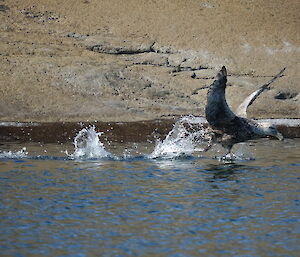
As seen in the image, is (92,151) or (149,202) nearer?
(149,202)

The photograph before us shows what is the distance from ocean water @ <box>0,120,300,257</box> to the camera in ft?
38.7

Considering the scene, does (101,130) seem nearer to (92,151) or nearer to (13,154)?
(92,151)

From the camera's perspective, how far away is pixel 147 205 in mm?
14555

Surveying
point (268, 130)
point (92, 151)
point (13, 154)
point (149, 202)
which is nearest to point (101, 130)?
point (92, 151)

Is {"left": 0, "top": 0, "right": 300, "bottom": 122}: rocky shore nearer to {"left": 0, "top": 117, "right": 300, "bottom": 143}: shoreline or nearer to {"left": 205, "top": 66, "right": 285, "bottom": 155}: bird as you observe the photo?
{"left": 0, "top": 117, "right": 300, "bottom": 143}: shoreline

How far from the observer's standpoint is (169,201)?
1495 cm

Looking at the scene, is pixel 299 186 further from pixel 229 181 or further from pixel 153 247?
pixel 153 247

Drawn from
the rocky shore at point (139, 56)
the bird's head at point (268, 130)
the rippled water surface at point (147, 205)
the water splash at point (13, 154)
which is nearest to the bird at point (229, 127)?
the bird's head at point (268, 130)

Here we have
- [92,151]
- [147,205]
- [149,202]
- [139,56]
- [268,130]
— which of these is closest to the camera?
[147,205]

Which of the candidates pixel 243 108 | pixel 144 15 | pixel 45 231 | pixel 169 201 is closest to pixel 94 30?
pixel 144 15

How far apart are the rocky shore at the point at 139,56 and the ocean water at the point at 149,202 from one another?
315 inches

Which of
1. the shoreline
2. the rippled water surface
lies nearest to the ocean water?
the rippled water surface

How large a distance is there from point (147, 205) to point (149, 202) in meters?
0.28

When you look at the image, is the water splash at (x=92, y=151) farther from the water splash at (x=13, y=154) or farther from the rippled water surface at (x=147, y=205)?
the water splash at (x=13, y=154)
